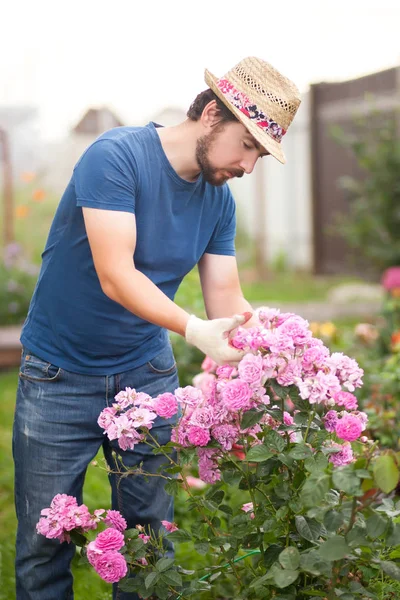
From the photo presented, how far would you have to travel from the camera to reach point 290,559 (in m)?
1.77

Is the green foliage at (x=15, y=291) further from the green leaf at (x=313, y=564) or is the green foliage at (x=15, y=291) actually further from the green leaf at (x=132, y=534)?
the green leaf at (x=313, y=564)

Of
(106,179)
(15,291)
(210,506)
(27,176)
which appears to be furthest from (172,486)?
(27,176)

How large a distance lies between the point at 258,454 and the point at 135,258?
0.65 meters

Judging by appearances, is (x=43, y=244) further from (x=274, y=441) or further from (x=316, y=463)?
(x=316, y=463)

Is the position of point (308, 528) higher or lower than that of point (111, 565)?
higher

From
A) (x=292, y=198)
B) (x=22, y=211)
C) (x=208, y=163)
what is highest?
(x=208, y=163)

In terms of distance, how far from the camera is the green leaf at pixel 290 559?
69.3 inches

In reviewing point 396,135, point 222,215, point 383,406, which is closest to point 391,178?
point 396,135

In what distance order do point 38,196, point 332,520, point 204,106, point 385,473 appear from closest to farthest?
point 385,473
point 332,520
point 204,106
point 38,196

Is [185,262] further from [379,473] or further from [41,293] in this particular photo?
[379,473]

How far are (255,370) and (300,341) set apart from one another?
121mm

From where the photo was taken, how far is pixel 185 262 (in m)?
2.32

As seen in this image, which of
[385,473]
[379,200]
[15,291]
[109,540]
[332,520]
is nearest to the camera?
[385,473]

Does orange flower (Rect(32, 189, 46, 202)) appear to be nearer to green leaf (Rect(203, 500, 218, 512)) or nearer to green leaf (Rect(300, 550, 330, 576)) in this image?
green leaf (Rect(203, 500, 218, 512))
